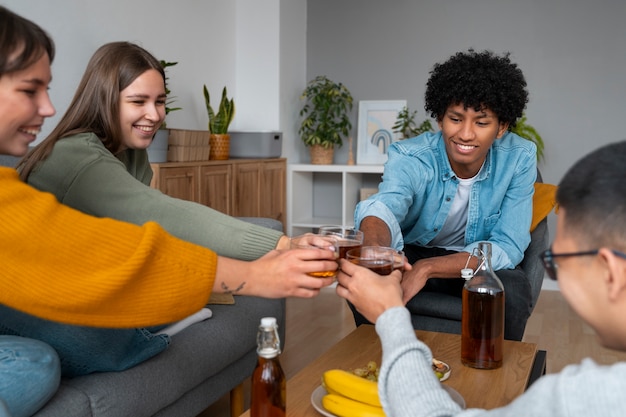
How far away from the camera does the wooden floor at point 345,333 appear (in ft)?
11.1

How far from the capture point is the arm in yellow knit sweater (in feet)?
4.25

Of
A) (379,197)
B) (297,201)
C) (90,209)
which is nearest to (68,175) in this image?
(90,209)

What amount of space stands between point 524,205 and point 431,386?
1791mm

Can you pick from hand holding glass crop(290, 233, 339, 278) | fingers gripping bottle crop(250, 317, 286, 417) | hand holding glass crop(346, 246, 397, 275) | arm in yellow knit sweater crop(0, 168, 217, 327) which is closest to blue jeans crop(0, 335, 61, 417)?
arm in yellow knit sweater crop(0, 168, 217, 327)

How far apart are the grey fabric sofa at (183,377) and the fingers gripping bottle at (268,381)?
53cm

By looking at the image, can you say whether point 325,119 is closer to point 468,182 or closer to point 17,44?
point 468,182

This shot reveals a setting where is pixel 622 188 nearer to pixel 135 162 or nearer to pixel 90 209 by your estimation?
pixel 90 209

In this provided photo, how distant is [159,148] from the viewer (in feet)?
11.6

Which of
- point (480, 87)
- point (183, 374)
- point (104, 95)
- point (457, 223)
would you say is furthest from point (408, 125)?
point (183, 374)

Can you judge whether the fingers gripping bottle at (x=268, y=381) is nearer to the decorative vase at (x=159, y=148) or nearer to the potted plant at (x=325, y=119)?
the decorative vase at (x=159, y=148)

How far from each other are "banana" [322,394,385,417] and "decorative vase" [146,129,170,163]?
2202 millimetres

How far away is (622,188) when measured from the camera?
92 cm

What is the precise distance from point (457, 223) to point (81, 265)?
178 centimetres

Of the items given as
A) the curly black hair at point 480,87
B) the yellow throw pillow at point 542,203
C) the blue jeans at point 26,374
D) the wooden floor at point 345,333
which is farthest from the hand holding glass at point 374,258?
the yellow throw pillow at point 542,203
